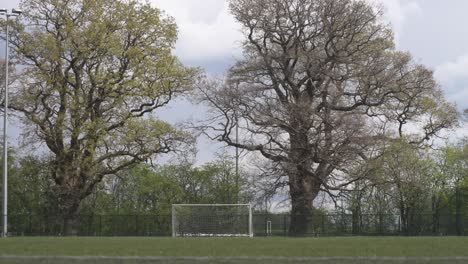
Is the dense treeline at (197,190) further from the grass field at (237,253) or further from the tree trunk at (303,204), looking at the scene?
the grass field at (237,253)

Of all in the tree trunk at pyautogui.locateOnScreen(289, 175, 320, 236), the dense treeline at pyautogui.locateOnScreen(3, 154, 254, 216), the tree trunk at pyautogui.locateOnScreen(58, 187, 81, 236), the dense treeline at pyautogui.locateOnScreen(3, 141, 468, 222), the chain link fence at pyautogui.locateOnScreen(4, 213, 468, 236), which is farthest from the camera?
the dense treeline at pyautogui.locateOnScreen(3, 154, 254, 216)

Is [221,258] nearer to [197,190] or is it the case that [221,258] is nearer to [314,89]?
[314,89]

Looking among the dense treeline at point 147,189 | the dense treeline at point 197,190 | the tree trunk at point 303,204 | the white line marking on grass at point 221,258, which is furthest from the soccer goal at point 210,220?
the white line marking on grass at point 221,258

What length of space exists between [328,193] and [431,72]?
11269 mm

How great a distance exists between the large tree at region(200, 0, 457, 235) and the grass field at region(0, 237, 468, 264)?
17.7 m

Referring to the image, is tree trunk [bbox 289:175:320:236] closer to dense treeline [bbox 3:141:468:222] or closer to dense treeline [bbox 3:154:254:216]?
dense treeline [bbox 3:141:468:222]

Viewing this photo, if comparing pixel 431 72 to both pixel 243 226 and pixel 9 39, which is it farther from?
pixel 9 39

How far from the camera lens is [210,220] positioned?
44.7 m

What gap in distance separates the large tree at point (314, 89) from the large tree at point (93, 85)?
4.24 m

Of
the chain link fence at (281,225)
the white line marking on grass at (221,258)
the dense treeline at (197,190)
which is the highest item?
the dense treeline at (197,190)

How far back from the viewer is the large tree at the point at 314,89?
44.7 meters

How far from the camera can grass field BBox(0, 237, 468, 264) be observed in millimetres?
21348

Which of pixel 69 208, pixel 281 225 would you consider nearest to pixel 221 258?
pixel 281 225

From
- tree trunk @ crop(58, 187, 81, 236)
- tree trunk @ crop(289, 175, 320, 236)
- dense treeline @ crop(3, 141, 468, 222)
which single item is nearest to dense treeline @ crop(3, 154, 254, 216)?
dense treeline @ crop(3, 141, 468, 222)
